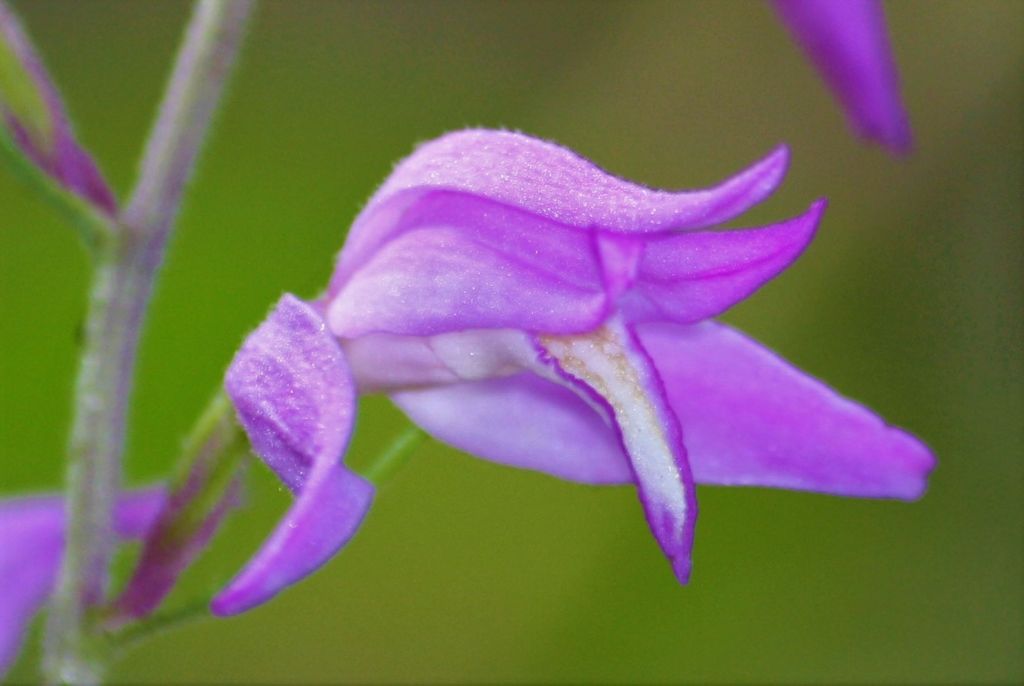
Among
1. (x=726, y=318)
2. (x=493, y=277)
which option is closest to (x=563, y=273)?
(x=493, y=277)

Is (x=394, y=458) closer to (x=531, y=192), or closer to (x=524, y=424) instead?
(x=524, y=424)

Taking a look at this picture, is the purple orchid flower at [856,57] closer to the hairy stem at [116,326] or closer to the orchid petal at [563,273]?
the orchid petal at [563,273]

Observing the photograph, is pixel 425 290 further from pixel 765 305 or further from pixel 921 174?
pixel 921 174

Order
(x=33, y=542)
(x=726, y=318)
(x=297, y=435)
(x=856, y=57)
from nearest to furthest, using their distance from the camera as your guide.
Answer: (x=297, y=435), (x=856, y=57), (x=33, y=542), (x=726, y=318)

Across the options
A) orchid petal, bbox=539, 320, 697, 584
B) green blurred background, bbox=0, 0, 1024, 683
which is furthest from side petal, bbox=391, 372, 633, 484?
green blurred background, bbox=0, 0, 1024, 683

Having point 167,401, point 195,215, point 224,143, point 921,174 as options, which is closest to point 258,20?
point 224,143

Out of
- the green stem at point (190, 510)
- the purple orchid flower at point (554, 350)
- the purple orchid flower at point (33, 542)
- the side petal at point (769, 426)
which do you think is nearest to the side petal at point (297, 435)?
the purple orchid flower at point (554, 350)
